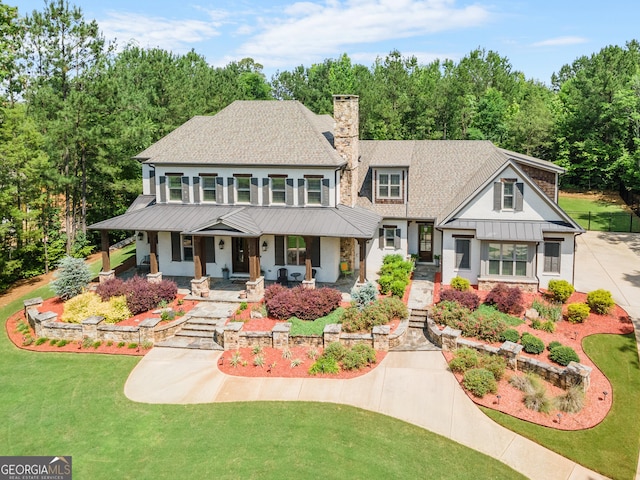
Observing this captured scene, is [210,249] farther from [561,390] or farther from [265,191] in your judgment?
[561,390]

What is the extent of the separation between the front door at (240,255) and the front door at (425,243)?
32.6 feet

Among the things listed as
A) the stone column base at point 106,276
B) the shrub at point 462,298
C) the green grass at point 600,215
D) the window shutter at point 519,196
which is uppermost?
the window shutter at point 519,196

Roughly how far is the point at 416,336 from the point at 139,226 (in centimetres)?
1457

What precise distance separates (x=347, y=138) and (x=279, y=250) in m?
7.04

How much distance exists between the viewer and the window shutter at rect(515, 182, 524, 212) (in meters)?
24.6

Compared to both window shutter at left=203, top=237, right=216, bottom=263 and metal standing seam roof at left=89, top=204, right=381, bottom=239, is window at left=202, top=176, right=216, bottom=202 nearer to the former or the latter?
metal standing seam roof at left=89, top=204, right=381, bottom=239

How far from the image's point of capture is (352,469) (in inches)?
500

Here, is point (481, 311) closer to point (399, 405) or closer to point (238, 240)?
point (399, 405)

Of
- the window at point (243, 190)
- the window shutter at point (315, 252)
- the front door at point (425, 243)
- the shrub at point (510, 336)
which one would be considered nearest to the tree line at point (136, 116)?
the window at point (243, 190)

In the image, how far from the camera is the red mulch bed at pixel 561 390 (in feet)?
48.8

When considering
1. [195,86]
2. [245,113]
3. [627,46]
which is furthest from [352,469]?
[627,46]

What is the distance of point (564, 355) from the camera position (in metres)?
17.3

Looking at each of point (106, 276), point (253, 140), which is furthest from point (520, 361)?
point (106, 276)

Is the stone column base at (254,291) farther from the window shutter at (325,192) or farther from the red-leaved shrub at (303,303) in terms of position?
the window shutter at (325,192)
